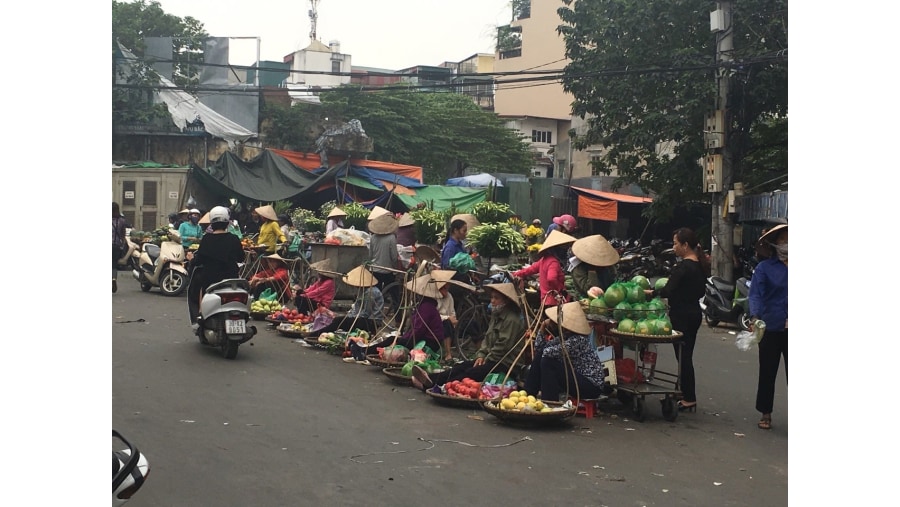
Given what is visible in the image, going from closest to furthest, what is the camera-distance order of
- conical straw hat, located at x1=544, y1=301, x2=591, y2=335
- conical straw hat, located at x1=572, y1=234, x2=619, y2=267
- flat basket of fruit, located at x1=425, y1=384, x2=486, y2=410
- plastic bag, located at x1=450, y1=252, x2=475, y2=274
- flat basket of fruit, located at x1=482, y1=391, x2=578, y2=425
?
flat basket of fruit, located at x1=482, y1=391, x2=578, y2=425 < conical straw hat, located at x1=544, y1=301, x2=591, y2=335 < flat basket of fruit, located at x1=425, y1=384, x2=486, y2=410 < conical straw hat, located at x1=572, y1=234, x2=619, y2=267 < plastic bag, located at x1=450, y1=252, x2=475, y2=274

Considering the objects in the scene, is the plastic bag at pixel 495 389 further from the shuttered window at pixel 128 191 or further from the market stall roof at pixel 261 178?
the shuttered window at pixel 128 191

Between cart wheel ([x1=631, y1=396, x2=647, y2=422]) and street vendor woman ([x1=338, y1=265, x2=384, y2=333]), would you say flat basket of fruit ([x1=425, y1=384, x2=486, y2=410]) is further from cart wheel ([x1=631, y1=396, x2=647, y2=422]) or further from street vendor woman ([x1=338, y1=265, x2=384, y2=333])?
street vendor woman ([x1=338, y1=265, x2=384, y2=333])

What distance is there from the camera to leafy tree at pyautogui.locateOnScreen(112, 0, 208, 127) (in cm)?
2933

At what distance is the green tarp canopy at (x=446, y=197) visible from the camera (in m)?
26.2

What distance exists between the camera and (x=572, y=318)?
7852 mm

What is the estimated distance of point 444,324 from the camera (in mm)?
10641

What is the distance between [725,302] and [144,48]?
86.7 feet

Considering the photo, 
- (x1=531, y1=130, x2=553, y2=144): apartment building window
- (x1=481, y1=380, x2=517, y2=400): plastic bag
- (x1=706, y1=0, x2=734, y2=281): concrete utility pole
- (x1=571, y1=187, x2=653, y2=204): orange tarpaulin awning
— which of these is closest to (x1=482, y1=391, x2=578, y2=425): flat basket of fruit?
(x1=481, y1=380, x2=517, y2=400): plastic bag

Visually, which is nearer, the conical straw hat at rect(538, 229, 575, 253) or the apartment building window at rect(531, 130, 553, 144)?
the conical straw hat at rect(538, 229, 575, 253)

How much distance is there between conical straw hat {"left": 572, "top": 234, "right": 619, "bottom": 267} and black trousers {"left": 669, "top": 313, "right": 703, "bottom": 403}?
2.58 ft

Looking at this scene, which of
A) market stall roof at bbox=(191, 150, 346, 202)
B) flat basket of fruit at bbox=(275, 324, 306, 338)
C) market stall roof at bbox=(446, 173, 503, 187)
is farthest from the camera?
market stall roof at bbox=(446, 173, 503, 187)

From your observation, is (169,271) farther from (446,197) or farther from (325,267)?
(446,197)

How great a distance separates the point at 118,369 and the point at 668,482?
5.98 metres

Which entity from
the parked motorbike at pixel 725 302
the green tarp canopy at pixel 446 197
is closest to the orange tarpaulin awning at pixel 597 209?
the green tarp canopy at pixel 446 197
